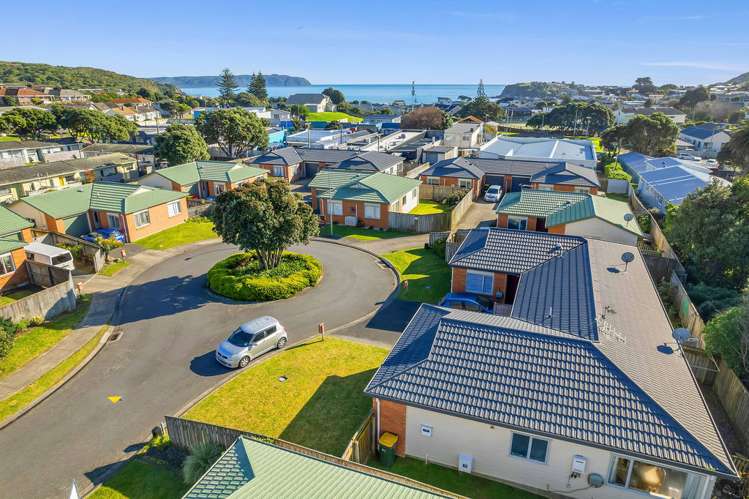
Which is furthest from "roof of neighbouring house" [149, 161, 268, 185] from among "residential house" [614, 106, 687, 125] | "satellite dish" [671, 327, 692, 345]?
"residential house" [614, 106, 687, 125]

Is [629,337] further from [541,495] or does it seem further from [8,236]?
[8,236]

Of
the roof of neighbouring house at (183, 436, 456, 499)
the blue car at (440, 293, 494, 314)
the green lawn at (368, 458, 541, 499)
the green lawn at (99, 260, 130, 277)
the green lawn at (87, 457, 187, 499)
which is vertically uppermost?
the roof of neighbouring house at (183, 436, 456, 499)

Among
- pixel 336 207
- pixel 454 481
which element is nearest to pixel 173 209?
pixel 336 207

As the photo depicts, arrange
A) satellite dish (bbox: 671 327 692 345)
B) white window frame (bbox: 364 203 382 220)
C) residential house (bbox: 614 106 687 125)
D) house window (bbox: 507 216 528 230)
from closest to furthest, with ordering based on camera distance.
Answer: satellite dish (bbox: 671 327 692 345)
house window (bbox: 507 216 528 230)
white window frame (bbox: 364 203 382 220)
residential house (bbox: 614 106 687 125)

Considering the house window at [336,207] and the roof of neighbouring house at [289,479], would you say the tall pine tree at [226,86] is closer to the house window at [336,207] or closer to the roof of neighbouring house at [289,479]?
the house window at [336,207]

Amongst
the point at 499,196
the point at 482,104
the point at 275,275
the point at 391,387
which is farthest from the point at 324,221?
the point at 482,104

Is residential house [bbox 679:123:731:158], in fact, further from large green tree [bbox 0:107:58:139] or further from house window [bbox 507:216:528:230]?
large green tree [bbox 0:107:58:139]
